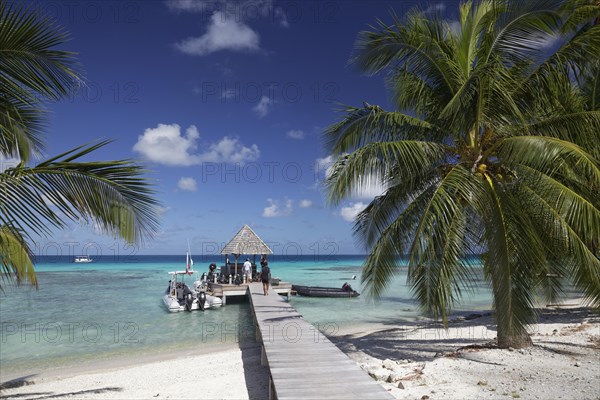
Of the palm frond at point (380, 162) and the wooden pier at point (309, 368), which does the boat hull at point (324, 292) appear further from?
the palm frond at point (380, 162)

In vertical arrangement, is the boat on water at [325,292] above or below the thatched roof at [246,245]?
below

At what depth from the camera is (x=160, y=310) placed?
2203 centimetres

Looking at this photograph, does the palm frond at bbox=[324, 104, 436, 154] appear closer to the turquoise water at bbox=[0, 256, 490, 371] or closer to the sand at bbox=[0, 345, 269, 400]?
the turquoise water at bbox=[0, 256, 490, 371]

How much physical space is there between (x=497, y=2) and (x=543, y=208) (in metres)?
3.96

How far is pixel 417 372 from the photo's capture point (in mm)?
7398

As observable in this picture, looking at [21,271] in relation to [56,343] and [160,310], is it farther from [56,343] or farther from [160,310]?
[160,310]

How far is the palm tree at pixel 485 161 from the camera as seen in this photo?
21.0 ft

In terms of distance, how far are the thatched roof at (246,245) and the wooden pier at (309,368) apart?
12269mm

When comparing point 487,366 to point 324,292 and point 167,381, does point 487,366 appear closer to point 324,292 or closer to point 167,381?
point 167,381

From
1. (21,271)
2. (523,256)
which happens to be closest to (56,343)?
(21,271)

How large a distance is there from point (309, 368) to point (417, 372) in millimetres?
2317

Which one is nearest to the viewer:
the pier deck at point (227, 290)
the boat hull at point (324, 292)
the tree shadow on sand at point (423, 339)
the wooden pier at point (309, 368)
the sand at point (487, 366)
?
the wooden pier at point (309, 368)

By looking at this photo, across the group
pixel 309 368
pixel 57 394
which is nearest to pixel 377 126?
pixel 309 368

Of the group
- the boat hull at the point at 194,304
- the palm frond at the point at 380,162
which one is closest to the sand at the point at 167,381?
the palm frond at the point at 380,162
